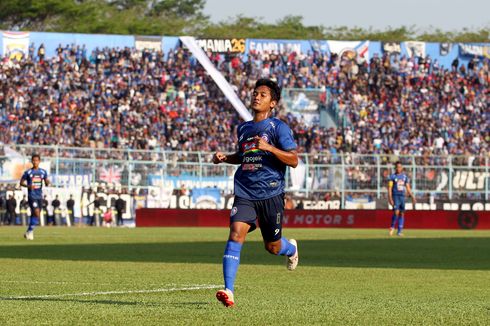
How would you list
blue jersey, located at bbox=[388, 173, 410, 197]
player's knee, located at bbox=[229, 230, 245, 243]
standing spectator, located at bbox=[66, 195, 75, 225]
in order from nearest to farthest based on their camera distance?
player's knee, located at bbox=[229, 230, 245, 243] → blue jersey, located at bbox=[388, 173, 410, 197] → standing spectator, located at bbox=[66, 195, 75, 225]

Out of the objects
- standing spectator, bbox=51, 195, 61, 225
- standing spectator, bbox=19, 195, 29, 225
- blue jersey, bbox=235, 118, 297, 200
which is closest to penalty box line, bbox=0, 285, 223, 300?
blue jersey, bbox=235, 118, 297, 200

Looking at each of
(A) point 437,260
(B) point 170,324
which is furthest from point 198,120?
(B) point 170,324

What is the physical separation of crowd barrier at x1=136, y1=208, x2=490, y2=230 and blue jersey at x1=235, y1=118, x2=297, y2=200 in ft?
118

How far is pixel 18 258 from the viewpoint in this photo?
21.0m

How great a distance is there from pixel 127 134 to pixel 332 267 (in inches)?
1666

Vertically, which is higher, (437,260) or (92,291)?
(92,291)

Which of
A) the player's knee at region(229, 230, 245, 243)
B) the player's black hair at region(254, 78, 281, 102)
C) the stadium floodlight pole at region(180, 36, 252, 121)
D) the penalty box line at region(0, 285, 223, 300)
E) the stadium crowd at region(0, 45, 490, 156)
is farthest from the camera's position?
the stadium floodlight pole at region(180, 36, 252, 121)

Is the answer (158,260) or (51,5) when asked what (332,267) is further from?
(51,5)

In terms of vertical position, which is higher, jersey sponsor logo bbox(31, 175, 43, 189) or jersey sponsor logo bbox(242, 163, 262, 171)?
jersey sponsor logo bbox(242, 163, 262, 171)

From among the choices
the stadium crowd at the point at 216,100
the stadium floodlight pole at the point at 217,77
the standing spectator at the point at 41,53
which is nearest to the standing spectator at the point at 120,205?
the stadium crowd at the point at 216,100

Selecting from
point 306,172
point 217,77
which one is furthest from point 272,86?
point 217,77

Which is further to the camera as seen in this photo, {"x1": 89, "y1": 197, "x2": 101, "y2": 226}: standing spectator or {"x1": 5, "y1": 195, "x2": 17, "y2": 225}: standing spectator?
{"x1": 89, "y1": 197, "x2": 101, "y2": 226}: standing spectator

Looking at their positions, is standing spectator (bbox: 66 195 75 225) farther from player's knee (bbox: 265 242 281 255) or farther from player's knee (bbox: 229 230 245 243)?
player's knee (bbox: 229 230 245 243)

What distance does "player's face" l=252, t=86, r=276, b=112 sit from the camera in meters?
11.4
